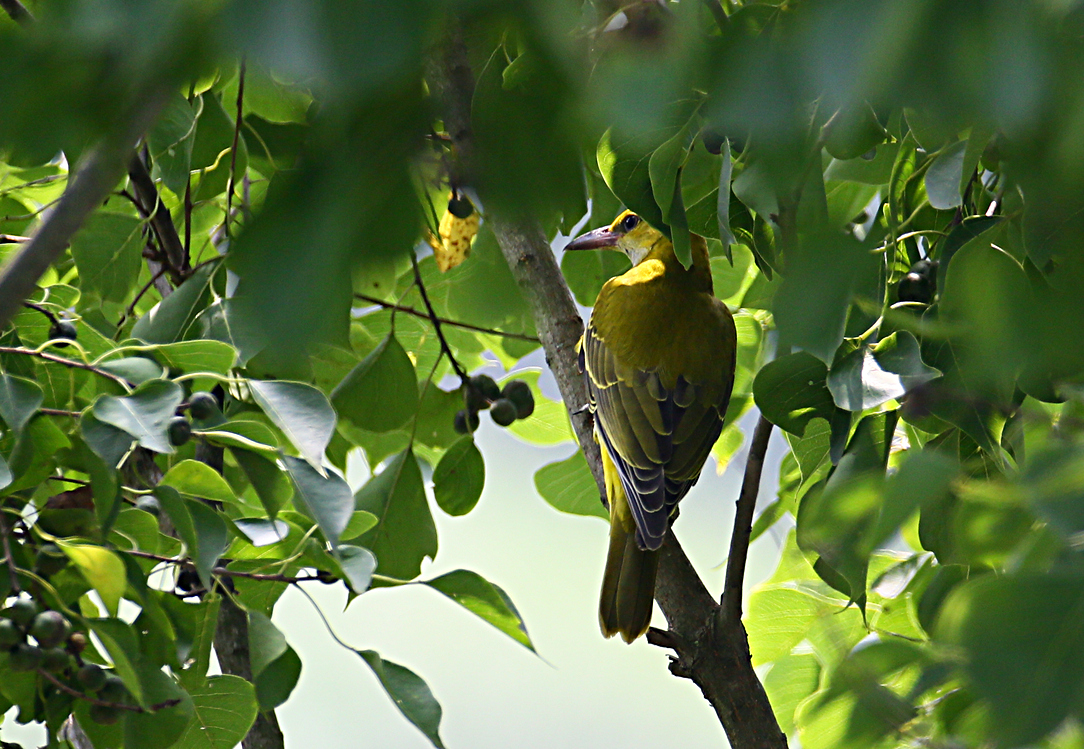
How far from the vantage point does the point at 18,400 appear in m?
1.35

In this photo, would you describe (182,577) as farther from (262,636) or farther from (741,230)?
(741,230)

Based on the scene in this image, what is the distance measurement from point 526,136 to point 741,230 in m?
1.18

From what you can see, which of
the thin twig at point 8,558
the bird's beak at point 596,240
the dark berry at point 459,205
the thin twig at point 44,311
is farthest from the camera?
the bird's beak at point 596,240

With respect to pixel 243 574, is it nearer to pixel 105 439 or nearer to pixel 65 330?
pixel 105 439

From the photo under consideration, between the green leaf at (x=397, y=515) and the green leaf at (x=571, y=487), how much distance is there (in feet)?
1.29

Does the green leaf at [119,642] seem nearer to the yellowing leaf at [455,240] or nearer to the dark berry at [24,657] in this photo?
the dark berry at [24,657]

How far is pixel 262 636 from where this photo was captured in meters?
1.47

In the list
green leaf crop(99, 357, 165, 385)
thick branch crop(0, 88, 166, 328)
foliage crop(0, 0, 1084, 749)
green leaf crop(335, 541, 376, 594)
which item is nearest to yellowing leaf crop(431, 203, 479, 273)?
foliage crop(0, 0, 1084, 749)

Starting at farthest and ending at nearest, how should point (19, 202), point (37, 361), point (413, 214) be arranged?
1. point (19, 202)
2. point (37, 361)
3. point (413, 214)

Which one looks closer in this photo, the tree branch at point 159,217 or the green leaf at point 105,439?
the green leaf at point 105,439

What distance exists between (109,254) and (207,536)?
0.85 m

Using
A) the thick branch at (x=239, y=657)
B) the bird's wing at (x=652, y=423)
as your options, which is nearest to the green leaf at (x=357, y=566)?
the thick branch at (x=239, y=657)

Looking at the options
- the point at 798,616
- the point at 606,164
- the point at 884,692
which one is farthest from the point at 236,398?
the point at 884,692

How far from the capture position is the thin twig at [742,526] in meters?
1.67
